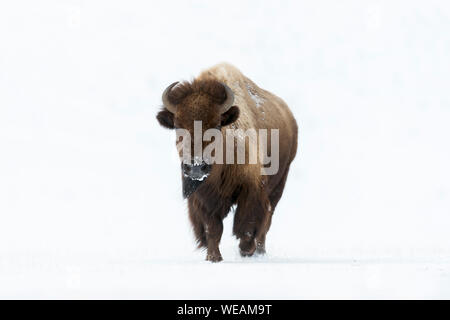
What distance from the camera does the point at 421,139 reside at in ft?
161

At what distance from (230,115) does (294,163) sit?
4134 centimetres

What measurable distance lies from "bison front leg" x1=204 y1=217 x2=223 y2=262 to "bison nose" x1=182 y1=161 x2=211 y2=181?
126 cm

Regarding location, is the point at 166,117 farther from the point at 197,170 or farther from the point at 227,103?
the point at 197,170

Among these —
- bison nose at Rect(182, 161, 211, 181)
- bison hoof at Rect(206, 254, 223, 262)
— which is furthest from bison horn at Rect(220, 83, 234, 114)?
bison hoof at Rect(206, 254, 223, 262)

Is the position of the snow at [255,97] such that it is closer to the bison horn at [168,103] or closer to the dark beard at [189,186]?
the bison horn at [168,103]

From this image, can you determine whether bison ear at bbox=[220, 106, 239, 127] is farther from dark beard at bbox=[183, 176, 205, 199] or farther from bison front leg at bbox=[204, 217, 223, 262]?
bison front leg at bbox=[204, 217, 223, 262]

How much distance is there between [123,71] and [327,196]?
33.3m

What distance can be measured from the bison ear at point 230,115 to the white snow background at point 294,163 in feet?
6.42

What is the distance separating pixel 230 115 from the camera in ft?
41.3

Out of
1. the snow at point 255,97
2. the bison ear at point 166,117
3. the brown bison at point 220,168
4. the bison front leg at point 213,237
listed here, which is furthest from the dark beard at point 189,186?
the snow at point 255,97

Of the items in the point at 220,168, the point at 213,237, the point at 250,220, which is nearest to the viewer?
the point at 220,168

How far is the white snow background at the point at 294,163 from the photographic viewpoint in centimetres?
1031

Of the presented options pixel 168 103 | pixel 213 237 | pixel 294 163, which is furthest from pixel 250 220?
pixel 294 163

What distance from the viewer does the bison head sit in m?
12.0
